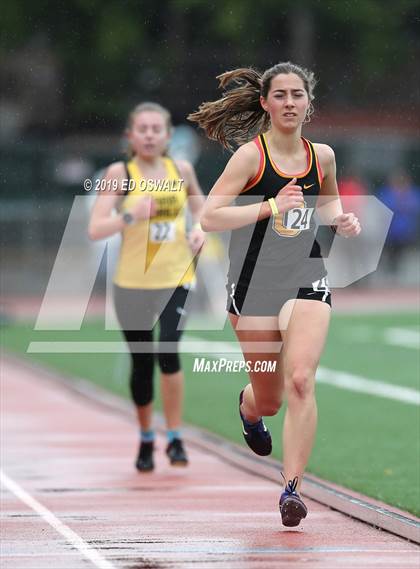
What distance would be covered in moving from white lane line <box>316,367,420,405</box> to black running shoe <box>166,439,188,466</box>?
3974mm

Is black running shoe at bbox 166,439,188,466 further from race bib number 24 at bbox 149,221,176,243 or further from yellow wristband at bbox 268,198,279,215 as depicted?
yellow wristband at bbox 268,198,279,215

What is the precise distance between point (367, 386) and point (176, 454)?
5.38m

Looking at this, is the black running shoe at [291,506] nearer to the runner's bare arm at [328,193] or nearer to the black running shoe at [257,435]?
the black running shoe at [257,435]

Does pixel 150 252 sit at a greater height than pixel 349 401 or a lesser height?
lesser

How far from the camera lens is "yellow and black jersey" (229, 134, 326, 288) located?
785cm

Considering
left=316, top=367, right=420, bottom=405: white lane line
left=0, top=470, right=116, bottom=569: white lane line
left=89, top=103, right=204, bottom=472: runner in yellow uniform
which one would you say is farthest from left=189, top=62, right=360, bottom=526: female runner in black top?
left=316, top=367, right=420, bottom=405: white lane line

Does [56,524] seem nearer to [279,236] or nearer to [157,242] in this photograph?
[279,236]

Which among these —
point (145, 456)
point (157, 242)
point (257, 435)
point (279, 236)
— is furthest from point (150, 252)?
point (279, 236)

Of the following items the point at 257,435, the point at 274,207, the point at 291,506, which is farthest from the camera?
the point at 257,435

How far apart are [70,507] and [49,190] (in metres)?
23.4

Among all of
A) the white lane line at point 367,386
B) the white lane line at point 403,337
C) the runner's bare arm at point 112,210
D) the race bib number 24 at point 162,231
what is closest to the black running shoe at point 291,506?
the runner's bare arm at point 112,210

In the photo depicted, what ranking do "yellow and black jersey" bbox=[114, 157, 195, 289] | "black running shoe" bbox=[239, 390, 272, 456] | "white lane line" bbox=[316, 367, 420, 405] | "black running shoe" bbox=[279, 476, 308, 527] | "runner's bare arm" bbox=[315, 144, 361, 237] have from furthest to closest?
"white lane line" bbox=[316, 367, 420, 405]
"yellow and black jersey" bbox=[114, 157, 195, 289]
"black running shoe" bbox=[239, 390, 272, 456]
"runner's bare arm" bbox=[315, 144, 361, 237]
"black running shoe" bbox=[279, 476, 308, 527]

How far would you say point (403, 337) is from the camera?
827 inches

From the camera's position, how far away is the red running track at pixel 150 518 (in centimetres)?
709
